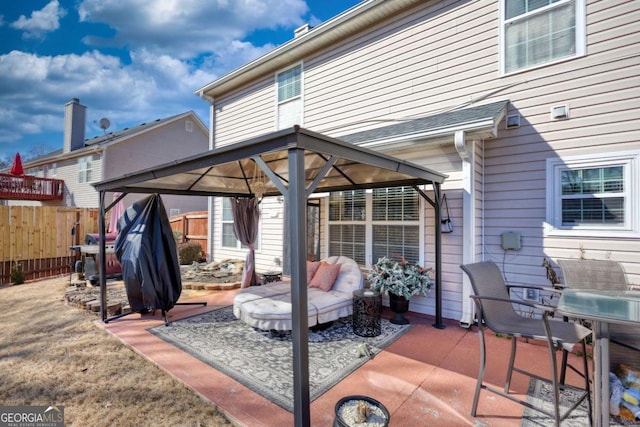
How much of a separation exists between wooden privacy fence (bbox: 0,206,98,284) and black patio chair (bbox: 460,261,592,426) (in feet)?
33.6

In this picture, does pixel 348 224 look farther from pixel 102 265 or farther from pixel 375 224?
pixel 102 265

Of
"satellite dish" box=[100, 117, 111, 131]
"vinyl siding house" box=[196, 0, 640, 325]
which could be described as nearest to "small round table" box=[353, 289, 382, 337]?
"vinyl siding house" box=[196, 0, 640, 325]

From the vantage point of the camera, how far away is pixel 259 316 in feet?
12.6

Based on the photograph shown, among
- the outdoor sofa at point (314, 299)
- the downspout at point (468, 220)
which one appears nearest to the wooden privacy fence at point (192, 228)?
the outdoor sofa at point (314, 299)

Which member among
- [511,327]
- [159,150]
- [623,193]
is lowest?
[511,327]

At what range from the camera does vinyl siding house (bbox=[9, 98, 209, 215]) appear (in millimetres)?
12688

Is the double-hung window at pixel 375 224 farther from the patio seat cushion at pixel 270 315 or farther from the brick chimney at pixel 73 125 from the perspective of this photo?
the brick chimney at pixel 73 125

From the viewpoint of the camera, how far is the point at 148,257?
4559 millimetres

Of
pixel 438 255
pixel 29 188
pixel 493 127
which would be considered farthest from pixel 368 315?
pixel 29 188

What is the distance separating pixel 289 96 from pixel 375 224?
406cm

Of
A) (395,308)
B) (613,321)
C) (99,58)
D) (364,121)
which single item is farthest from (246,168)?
(99,58)

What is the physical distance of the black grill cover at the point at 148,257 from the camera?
4.53 m

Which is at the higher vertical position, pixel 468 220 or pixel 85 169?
pixel 85 169

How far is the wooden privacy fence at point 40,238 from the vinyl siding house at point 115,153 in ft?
→ 12.8
